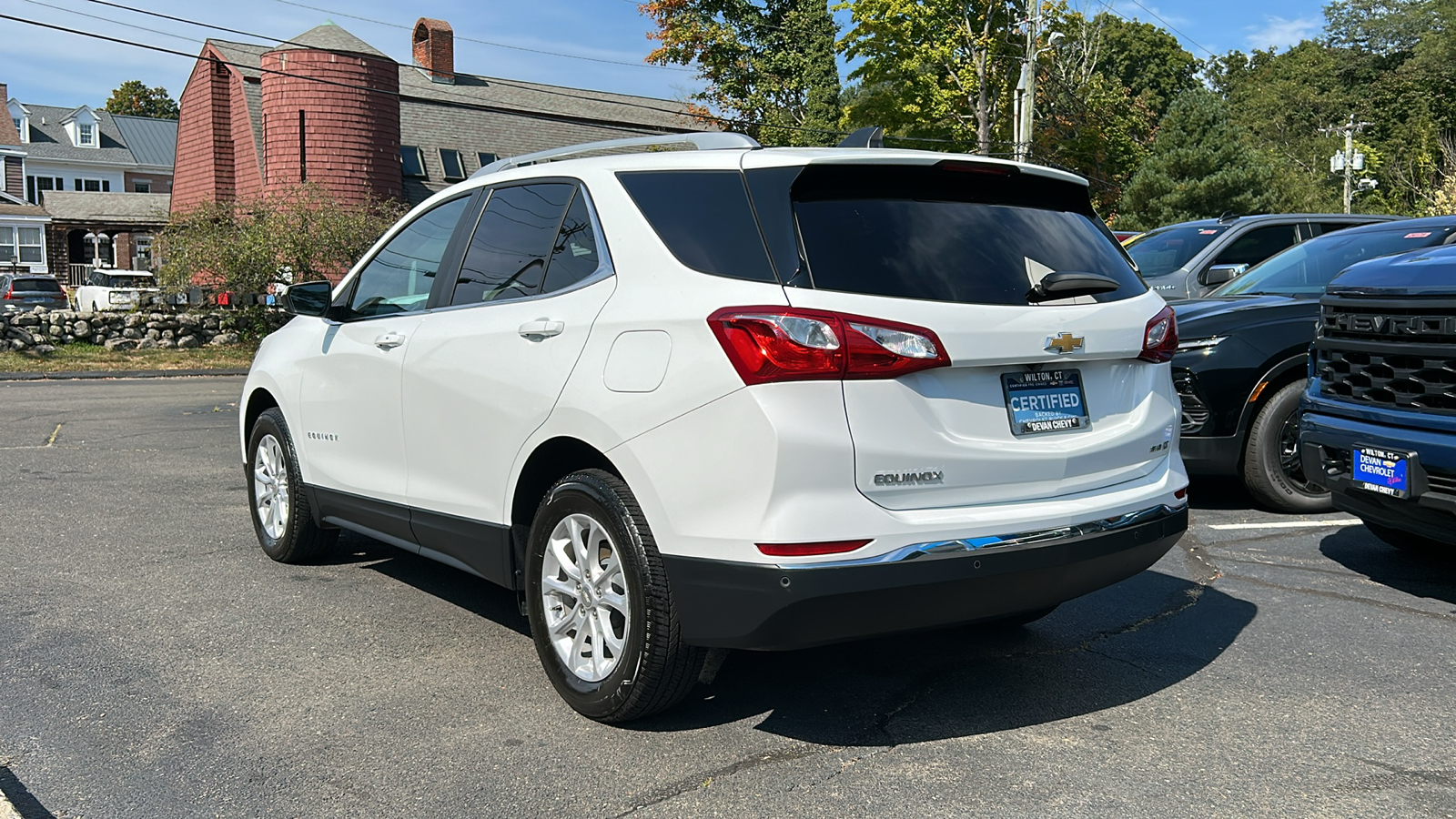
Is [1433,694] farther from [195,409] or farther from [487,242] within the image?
[195,409]

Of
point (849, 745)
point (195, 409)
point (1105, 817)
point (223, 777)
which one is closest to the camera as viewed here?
point (1105, 817)

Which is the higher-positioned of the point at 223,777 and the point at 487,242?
the point at 487,242

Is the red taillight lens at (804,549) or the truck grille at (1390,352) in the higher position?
the truck grille at (1390,352)

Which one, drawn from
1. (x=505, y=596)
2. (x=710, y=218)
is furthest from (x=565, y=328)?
(x=505, y=596)

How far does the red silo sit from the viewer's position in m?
32.6

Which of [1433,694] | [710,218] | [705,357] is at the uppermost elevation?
[710,218]

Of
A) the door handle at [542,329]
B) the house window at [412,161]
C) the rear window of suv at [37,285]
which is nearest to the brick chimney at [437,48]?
the house window at [412,161]

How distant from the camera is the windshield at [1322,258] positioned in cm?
796

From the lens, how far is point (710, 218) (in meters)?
3.61

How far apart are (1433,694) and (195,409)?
1288cm

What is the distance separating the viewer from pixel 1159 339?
4.06 meters

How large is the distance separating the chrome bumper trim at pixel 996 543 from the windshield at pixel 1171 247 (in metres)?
9.15

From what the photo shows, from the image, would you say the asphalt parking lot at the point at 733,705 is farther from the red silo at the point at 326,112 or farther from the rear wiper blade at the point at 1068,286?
the red silo at the point at 326,112

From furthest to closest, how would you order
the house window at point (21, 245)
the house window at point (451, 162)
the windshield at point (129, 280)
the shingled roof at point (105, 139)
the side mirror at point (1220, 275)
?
the shingled roof at point (105, 139) → the house window at point (21, 245) → the house window at point (451, 162) → the windshield at point (129, 280) → the side mirror at point (1220, 275)
